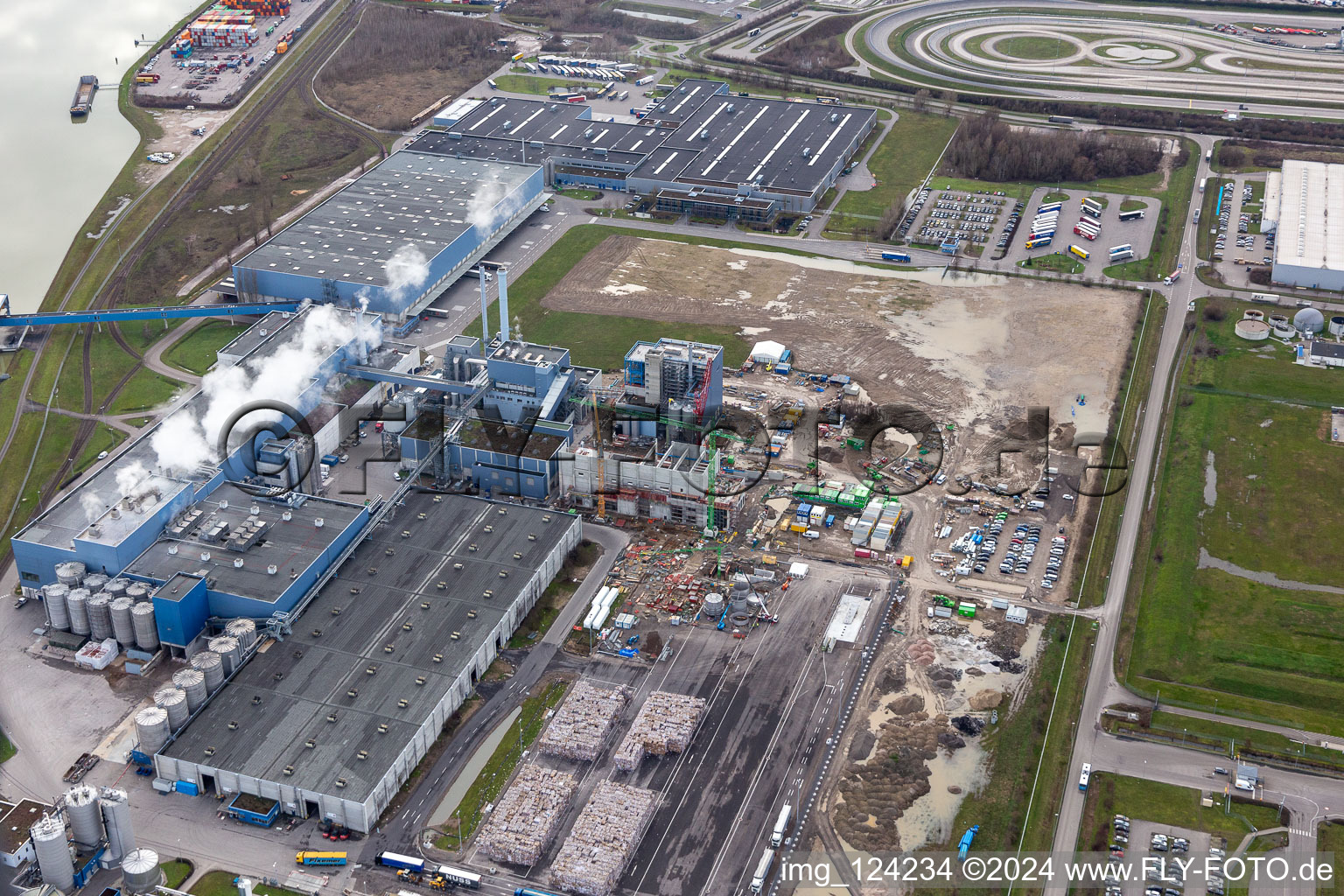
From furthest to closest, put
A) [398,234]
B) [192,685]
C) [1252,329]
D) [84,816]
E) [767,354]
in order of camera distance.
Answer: [398,234] → [1252,329] → [767,354] → [192,685] → [84,816]

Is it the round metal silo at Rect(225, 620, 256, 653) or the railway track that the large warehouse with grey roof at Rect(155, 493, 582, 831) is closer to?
the round metal silo at Rect(225, 620, 256, 653)

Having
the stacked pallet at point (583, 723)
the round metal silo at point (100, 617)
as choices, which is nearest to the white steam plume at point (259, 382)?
the round metal silo at point (100, 617)

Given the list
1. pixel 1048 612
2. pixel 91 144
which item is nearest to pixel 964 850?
pixel 1048 612

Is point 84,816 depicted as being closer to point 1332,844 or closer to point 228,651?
point 228,651

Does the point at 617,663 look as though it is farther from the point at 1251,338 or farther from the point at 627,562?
the point at 1251,338

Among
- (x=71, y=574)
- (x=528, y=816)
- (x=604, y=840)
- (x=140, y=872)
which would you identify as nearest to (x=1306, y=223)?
(x=604, y=840)
